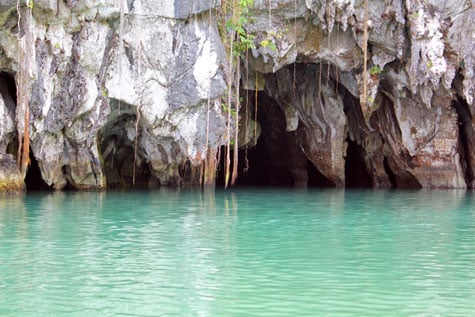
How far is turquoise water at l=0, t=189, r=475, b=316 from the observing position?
18.6 feet

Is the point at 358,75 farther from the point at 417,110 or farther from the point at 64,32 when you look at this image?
the point at 64,32

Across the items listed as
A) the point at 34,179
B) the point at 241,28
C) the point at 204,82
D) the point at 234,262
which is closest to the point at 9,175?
the point at 34,179

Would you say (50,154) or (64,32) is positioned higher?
(64,32)

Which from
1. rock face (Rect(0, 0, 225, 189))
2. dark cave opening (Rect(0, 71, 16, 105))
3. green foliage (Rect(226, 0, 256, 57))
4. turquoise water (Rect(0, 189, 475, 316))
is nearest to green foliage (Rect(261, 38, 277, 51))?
green foliage (Rect(226, 0, 256, 57))

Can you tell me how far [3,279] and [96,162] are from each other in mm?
13263

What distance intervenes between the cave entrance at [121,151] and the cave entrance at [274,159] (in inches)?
128

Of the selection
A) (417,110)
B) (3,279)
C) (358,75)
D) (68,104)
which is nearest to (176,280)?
(3,279)

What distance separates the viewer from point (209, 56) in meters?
18.7

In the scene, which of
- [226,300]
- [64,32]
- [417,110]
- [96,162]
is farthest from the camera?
[417,110]

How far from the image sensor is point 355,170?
29109 mm

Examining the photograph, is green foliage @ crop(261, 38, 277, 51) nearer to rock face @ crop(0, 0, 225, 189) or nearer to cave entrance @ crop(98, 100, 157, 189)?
rock face @ crop(0, 0, 225, 189)

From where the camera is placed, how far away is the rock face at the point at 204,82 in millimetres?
17719

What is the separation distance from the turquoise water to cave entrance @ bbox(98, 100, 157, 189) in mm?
6672

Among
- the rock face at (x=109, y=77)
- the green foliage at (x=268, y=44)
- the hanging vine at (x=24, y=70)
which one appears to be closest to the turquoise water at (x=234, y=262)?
the hanging vine at (x=24, y=70)
